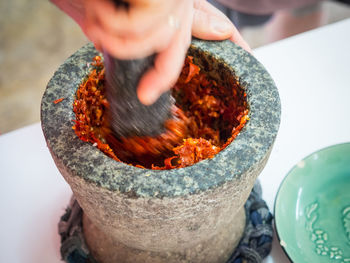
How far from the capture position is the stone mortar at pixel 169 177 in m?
0.65

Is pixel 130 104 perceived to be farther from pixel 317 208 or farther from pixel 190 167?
pixel 317 208

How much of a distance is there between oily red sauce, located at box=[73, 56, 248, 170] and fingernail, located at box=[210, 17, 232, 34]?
0.08m

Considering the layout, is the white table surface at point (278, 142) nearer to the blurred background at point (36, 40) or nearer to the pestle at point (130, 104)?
the pestle at point (130, 104)

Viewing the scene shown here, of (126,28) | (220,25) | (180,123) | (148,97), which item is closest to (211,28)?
(220,25)

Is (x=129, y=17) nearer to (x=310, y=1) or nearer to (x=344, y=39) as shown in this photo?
(x=344, y=39)

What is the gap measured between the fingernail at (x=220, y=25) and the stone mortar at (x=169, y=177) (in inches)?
1.1

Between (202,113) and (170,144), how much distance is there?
7.2 inches

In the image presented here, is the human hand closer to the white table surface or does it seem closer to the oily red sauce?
the oily red sauce

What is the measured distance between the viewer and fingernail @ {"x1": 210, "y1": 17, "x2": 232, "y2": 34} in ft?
2.87

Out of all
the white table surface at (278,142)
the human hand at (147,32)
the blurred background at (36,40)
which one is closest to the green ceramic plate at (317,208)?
the white table surface at (278,142)

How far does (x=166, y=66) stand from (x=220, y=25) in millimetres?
A: 329

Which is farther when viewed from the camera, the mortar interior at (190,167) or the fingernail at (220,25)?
the fingernail at (220,25)

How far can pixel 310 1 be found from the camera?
1.69 metres

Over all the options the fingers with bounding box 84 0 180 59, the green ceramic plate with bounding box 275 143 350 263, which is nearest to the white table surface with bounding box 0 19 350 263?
the green ceramic plate with bounding box 275 143 350 263
